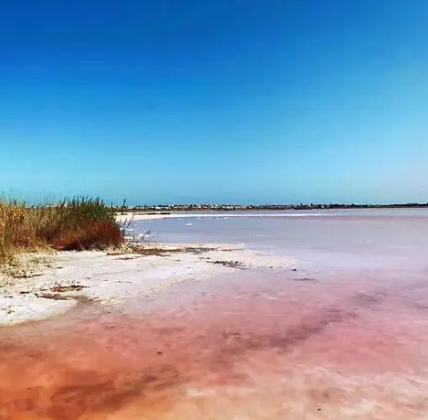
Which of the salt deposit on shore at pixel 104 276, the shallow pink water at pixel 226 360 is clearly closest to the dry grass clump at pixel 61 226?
the salt deposit on shore at pixel 104 276

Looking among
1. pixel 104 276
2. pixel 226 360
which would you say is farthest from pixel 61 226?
pixel 226 360

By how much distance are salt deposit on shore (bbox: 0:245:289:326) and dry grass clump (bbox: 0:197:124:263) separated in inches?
40.7

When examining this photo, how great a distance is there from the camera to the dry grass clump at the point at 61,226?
1259cm

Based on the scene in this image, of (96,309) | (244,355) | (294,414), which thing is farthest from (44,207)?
(294,414)

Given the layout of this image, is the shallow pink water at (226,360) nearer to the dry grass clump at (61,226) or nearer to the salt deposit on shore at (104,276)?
the salt deposit on shore at (104,276)

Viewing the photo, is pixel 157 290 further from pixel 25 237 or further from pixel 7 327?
pixel 25 237

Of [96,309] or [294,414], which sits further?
[96,309]

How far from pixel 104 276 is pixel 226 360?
4861mm

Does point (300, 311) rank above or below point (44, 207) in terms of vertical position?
below

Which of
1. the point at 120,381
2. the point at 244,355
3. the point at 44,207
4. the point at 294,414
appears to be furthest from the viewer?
the point at 44,207

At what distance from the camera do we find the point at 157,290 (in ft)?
24.6

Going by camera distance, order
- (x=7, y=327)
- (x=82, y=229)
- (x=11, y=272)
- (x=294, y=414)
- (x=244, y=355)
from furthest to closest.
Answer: (x=82, y=229)
(x=11, y=272)
(x=7, y=327)
(x=244, y=355)
(x=294, y=414)

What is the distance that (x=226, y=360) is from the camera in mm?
4258

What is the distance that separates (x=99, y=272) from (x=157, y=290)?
80.5 inches
